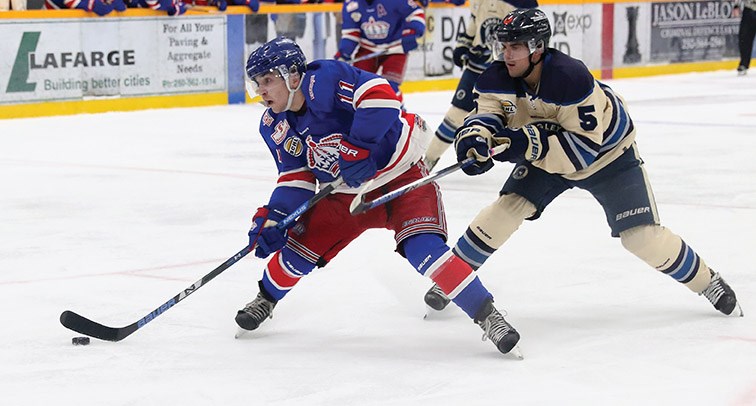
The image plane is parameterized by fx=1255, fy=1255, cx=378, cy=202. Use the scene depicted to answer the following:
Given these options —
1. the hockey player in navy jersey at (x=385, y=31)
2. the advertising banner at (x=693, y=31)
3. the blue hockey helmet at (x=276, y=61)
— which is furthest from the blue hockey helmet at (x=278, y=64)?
the advertising banner at (x=693, y=31)

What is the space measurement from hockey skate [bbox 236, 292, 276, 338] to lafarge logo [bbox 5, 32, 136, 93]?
224 inches

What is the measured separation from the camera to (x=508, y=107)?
3197 mm

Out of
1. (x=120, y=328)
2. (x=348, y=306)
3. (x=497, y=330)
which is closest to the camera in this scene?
(x=497, y=330)

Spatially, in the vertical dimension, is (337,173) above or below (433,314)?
above

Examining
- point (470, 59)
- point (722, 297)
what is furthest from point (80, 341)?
point (470, 59)

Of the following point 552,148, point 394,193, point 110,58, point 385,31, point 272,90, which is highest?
point 272,90

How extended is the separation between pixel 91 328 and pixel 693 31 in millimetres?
10885

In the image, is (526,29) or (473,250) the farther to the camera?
(473,250)

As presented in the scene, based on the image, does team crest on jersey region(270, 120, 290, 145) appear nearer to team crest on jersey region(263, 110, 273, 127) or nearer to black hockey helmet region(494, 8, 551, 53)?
team crest on jersey region(263, 110, 273, 127)

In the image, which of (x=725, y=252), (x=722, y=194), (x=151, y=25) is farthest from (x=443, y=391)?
(x=151, y=25)

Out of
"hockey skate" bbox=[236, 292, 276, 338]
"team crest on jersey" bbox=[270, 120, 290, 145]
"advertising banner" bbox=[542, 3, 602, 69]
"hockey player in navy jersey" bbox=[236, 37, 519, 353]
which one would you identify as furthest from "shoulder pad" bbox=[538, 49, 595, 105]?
"advertising banner" bbox=[542, 3, 602, 69]

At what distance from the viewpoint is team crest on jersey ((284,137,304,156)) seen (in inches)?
122

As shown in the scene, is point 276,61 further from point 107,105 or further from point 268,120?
point 107,105

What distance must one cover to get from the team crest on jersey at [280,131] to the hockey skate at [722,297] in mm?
1183
